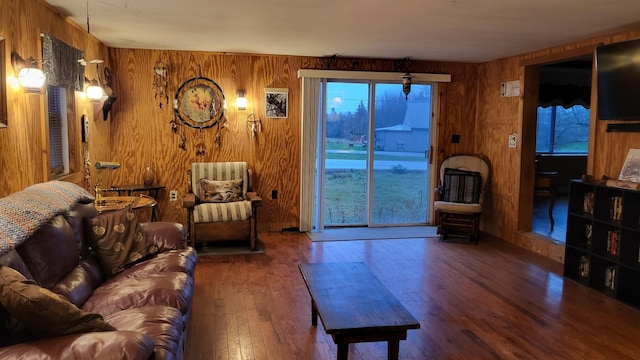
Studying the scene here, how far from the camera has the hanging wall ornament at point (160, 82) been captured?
5605 millimetres

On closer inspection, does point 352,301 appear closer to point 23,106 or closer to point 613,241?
point 23,106

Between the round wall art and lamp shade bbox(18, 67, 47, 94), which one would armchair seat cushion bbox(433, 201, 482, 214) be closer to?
the round wall art

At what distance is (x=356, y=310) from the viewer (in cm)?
249

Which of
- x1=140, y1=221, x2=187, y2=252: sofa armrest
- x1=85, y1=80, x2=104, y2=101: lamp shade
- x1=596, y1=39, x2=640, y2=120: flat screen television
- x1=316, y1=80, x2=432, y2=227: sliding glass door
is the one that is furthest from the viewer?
x1=316, y1=80, x2=432, y2=227: sliding glass door

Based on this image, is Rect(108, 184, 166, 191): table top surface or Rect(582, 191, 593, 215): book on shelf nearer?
Rect(582, 191, 593, 215): book on shelf

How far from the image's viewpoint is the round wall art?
573cm

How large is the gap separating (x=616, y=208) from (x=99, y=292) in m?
3.94

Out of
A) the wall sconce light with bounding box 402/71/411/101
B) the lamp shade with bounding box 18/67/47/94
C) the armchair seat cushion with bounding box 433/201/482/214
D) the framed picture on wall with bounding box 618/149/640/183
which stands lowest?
the armchair seat cushion with bounding box 433/201/482/214

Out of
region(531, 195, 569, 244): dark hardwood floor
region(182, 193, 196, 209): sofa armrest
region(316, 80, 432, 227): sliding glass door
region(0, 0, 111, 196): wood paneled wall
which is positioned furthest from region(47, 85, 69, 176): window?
region(531, 195, 569, 244): dark hardwood floor

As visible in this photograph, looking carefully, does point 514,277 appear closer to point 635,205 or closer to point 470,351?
point 635,205

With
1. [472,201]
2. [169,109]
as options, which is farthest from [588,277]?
[169,109]

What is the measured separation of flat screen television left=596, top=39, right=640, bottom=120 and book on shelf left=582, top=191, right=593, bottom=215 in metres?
0.69

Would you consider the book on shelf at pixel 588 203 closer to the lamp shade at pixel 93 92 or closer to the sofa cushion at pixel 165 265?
the sofa cushion at pixel 165 265

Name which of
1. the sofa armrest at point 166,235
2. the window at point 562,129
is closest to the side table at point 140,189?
the sofa armrest at point 166,235
